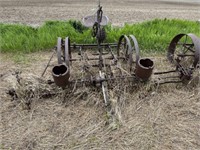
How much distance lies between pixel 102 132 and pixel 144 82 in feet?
3.15

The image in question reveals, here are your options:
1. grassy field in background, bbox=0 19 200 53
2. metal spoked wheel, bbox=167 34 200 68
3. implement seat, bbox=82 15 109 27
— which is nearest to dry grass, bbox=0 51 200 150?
metal spoked wheel, bbox=167 34 200 68

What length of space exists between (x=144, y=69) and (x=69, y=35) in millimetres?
2396

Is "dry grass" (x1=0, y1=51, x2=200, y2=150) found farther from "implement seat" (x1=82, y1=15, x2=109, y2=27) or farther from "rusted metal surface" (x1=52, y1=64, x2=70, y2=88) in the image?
"implement seat" (x1=82, y1=15, x2=109, y2=27)

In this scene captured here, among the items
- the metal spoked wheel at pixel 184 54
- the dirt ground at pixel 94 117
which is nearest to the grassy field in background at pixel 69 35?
the metal spoked wheel at pixel 184 54

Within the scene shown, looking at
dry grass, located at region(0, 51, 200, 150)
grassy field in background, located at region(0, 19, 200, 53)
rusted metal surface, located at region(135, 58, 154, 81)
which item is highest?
rusted metal surface, located at region(135, 58, 154, 81)

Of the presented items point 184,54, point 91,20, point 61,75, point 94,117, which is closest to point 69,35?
point 91,20

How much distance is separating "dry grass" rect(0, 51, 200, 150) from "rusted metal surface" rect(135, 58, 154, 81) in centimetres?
22

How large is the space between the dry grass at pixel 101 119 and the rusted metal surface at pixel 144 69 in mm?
225

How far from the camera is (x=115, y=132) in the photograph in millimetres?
2322

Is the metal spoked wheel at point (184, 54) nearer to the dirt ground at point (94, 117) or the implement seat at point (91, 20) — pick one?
the dirt ground at point (94, 117)

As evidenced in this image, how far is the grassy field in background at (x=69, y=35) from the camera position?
4.23 m

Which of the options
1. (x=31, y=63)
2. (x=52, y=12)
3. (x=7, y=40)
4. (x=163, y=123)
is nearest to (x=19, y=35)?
(x=7, y=40)

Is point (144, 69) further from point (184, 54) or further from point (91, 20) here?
point (91, 20)

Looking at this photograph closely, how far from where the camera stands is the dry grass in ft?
7.38
